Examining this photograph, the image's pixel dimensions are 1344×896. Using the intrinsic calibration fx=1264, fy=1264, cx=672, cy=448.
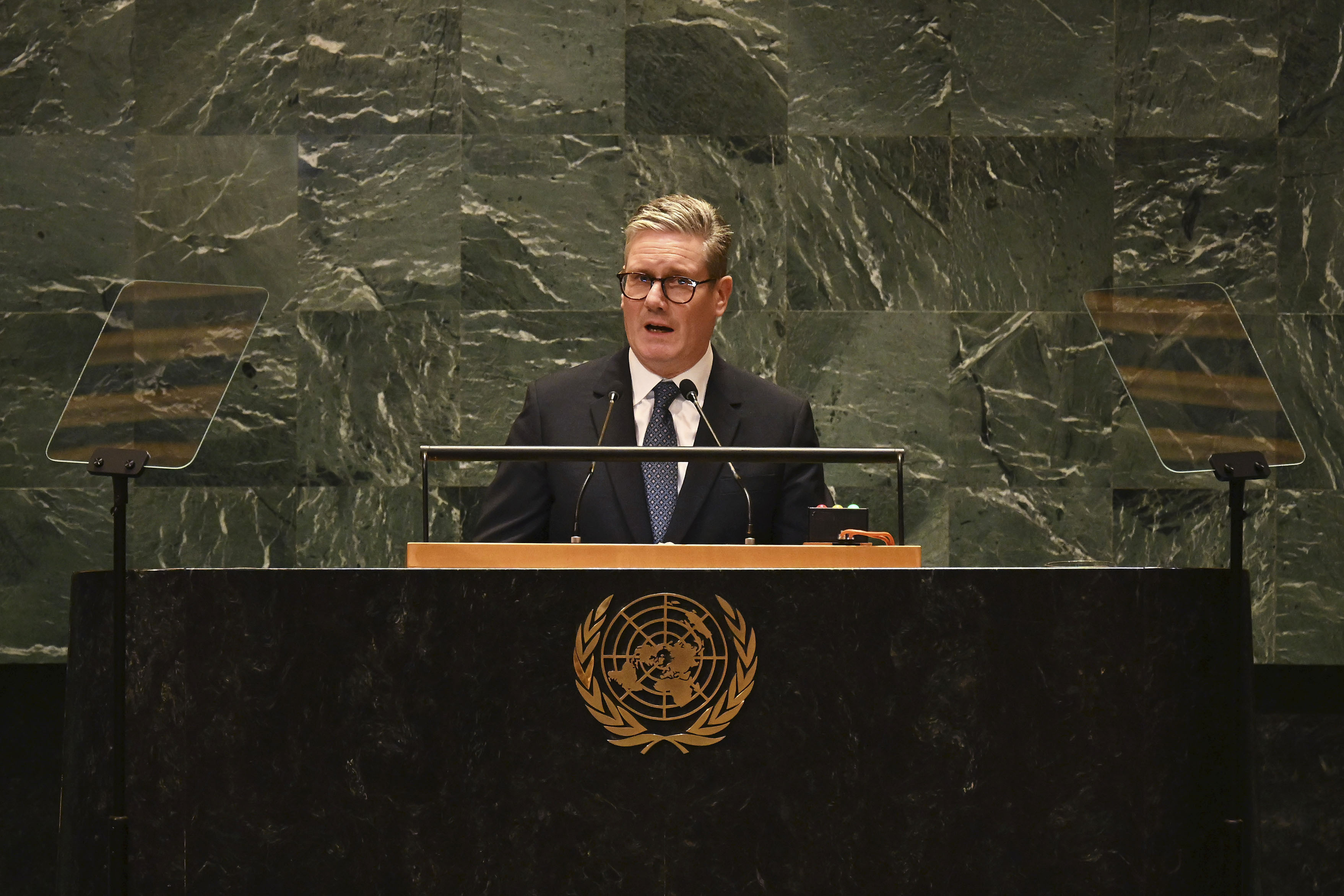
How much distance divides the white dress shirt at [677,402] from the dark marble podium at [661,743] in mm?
1037

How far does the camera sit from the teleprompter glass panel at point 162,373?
6.93 feet

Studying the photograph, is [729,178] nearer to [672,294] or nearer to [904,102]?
[904,102]

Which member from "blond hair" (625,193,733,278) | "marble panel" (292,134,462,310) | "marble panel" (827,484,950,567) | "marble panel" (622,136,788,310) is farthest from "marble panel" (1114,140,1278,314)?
"marble panel" (292,134,462,310)

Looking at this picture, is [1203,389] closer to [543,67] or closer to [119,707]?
[119,707]

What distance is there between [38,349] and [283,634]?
9.25 ft

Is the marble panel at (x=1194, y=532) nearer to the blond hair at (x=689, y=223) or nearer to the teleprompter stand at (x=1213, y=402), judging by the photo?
the blond hair at (x=689, y=223)

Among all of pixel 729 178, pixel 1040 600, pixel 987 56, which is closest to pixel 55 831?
pixel 729 178

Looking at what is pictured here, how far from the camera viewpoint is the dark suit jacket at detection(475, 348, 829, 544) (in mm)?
2811

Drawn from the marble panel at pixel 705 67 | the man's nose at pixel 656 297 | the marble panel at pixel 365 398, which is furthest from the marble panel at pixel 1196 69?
the marble panel at pixel 365 398

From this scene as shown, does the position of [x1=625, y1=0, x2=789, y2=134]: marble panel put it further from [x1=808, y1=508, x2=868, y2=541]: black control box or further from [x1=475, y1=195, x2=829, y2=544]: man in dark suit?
[x1=808, y1=508, x2=868, y2=541]: black control box

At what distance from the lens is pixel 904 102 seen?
4.25 meters

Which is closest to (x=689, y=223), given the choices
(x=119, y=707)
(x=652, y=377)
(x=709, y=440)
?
(x=652, y=377)

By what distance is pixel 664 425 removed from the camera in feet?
9.71

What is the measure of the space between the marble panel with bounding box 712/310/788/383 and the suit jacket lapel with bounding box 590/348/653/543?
1184mm
